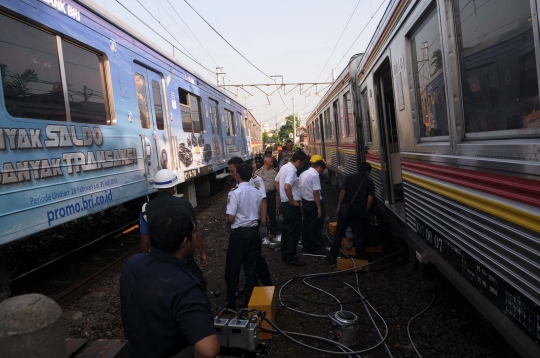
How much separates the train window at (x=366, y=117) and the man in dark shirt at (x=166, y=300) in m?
5.43

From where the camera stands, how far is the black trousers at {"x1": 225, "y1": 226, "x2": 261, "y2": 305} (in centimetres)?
438

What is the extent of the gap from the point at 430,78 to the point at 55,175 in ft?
12.2

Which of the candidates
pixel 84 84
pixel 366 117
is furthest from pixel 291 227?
pixel 84 84

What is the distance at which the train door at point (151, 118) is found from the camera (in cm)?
668

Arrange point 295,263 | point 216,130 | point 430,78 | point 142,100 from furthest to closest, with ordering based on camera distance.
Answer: point 216,130, point 142,100, point 295,263, point 430,78

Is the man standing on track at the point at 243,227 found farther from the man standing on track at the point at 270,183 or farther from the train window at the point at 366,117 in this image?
the train window at the point at 366,117

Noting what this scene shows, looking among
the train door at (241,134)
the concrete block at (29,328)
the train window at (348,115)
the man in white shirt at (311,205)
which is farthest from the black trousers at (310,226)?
the train door at (241,134)

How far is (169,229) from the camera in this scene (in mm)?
1921

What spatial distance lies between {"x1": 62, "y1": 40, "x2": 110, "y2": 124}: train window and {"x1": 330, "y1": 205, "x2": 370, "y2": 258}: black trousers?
141 inches

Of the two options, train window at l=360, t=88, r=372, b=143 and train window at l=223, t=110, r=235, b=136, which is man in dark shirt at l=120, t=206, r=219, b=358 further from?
train window at l=223, t=110, r=235, b=136

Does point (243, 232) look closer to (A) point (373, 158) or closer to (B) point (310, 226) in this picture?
(B) point (310, 226)

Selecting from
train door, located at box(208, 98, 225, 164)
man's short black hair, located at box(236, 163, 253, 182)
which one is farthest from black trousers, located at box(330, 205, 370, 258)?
train door, located at box(208, 98, 225, 164)

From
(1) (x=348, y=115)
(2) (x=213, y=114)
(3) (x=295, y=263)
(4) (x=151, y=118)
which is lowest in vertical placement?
(3) (x=295, y=263)

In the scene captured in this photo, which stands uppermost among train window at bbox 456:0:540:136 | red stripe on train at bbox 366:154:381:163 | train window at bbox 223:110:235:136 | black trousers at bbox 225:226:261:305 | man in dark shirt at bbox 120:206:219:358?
train window at bbox 223:110:235:136
